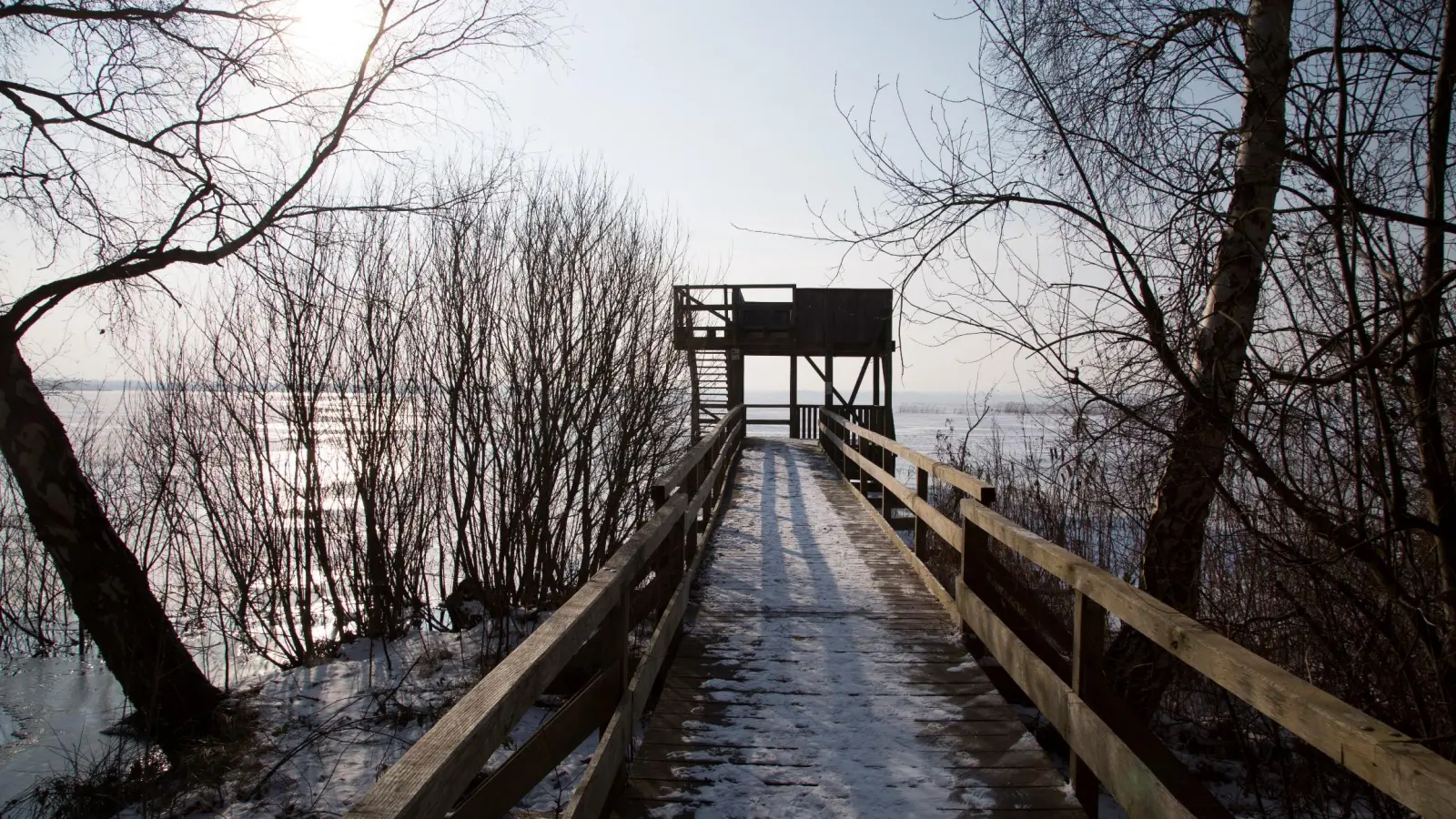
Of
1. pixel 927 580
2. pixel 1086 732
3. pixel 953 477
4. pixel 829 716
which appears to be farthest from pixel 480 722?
pixel 927 580

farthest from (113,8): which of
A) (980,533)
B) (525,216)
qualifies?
(980,533)

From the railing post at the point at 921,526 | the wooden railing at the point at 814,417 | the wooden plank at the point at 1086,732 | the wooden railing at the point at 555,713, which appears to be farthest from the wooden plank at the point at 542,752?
the wooden railing at the point at 814,417

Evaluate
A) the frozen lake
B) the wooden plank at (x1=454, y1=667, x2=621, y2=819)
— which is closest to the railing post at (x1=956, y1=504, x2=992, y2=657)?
the frozen lake

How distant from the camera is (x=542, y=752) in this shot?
2307 mm

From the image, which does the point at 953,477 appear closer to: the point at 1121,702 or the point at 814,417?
the point at 1121,702

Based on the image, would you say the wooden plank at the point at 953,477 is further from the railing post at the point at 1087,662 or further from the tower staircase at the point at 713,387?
the tower staircase at the point at 713,387

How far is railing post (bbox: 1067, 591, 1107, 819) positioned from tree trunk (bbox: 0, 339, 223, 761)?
6.01 metres

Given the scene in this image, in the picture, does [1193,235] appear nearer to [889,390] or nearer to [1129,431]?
[1129,431]

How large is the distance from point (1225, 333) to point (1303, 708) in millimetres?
2289

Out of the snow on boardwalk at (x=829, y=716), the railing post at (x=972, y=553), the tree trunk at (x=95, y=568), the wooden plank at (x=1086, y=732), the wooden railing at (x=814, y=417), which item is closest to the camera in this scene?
the wooden plank at (x=1086, y=732)

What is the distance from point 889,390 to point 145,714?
13.4 meters

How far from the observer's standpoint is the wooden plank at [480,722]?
1379mm

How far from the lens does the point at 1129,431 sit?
3811mm

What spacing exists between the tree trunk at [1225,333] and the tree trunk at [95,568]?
645 centimetres
